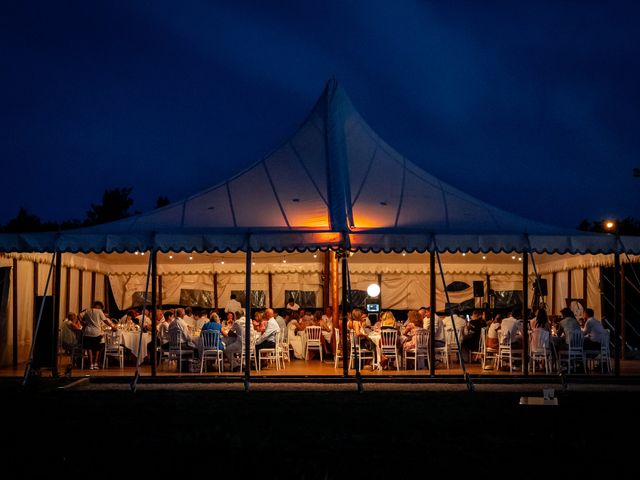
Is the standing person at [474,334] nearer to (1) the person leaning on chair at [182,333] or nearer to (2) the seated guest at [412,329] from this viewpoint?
(2) the seated guest at [412,329]

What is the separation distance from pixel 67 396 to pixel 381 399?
430 cm

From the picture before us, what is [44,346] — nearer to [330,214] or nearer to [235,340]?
[235,340]

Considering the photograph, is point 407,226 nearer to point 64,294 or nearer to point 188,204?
point 188,204

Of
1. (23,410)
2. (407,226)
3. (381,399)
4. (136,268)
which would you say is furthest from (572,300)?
(23,410)

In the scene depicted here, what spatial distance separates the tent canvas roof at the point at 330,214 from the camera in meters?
11.7

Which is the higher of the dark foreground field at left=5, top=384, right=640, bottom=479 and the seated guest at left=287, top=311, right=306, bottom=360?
the seated guest at left=287, top=311, right=306, bottom=360

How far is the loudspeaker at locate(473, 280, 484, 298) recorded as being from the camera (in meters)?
21.3

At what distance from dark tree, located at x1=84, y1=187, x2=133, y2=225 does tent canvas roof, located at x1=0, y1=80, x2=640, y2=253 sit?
38230mm

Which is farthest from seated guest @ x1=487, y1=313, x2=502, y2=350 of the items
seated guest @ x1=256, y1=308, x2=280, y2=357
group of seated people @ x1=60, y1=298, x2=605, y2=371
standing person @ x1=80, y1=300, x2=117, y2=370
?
standing person @ x1=80, y1=300, x2=117, y2=370

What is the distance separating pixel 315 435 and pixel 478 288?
14.3 m

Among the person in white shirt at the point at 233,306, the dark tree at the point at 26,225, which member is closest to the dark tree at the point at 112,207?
the dark tree at the point at 26,225

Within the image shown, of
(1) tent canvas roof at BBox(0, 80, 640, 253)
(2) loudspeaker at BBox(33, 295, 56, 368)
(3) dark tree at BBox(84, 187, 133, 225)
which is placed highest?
(3) dark tree at BBox(84, 187, 133, 225)

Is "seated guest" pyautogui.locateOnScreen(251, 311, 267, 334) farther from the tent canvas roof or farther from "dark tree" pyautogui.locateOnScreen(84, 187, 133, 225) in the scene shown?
"dark tree" pyautogui.locateOnScreen(84, 187, 133, 225)

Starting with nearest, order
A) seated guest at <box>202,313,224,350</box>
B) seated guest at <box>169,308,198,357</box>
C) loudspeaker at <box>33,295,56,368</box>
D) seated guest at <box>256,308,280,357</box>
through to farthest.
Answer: loudspeaker at <box>33,295,56,368</box>
seated guest at <box>202,313,224,350</box>
seated guest at <box>169,308,198,357</box>
seated guest at <box>256,308,280,357</box>
